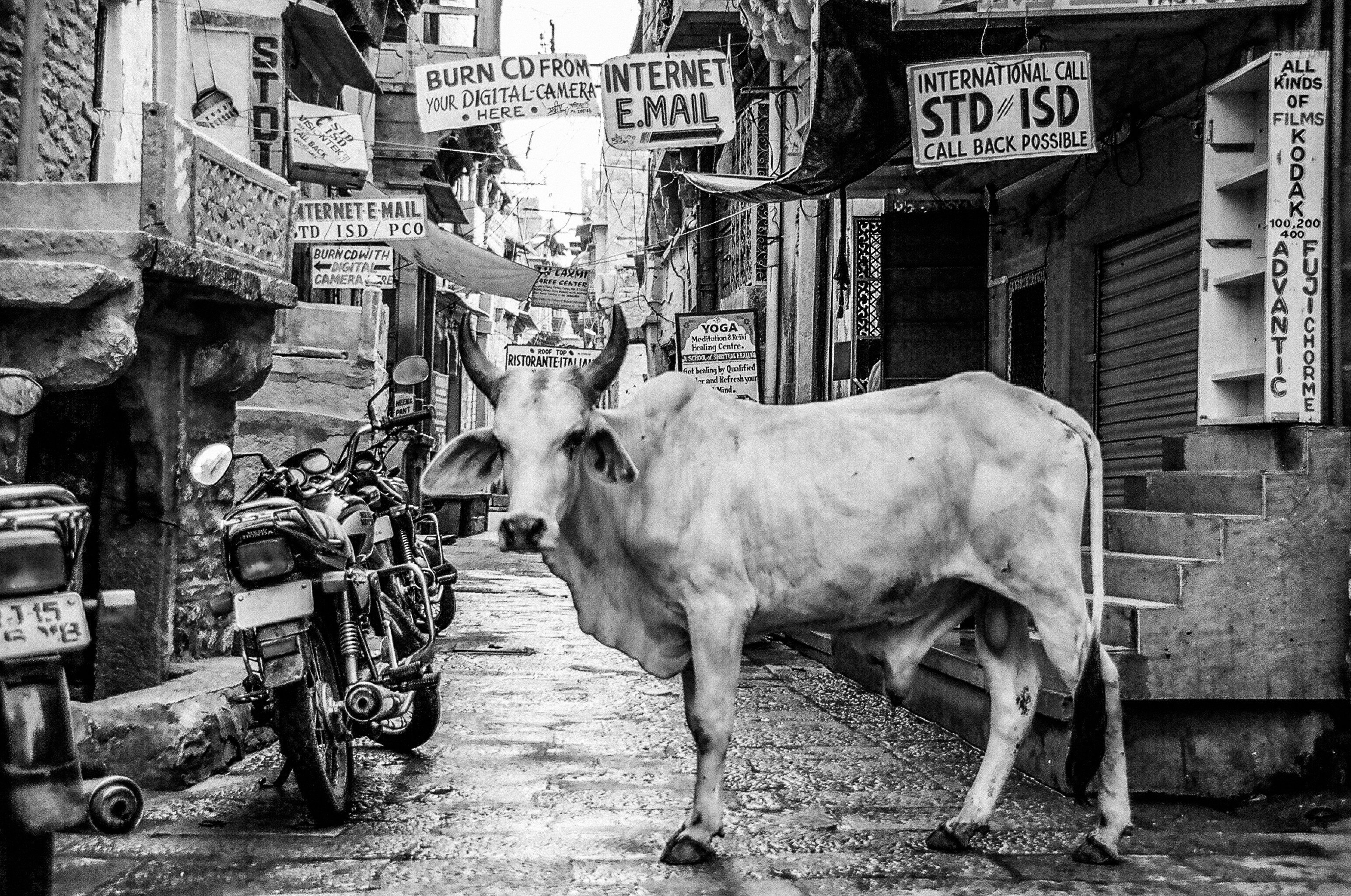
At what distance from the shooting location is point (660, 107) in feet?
34.9

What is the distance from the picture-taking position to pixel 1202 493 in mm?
6215

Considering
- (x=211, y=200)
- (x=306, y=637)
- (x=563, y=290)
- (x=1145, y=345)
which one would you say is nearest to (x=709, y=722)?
(x=306, y=637)

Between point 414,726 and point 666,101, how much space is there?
6004 millimetres

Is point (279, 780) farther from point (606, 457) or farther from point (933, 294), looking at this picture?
point (933, 294)

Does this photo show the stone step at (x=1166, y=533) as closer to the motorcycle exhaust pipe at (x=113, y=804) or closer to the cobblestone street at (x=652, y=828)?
the cobblestone street at (x=652, y=828)

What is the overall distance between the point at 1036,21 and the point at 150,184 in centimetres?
424

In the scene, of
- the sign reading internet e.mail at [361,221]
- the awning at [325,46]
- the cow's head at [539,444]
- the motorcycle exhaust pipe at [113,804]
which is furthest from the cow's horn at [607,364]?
the awning at [325,46]

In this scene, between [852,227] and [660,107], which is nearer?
[660,107]

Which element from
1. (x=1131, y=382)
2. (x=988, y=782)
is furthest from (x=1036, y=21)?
(x=988, y=782)

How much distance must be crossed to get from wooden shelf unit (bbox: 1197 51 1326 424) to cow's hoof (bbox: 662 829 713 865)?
10.8ft

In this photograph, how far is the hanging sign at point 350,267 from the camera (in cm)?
1538

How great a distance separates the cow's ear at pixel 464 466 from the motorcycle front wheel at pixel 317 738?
29.0 inches

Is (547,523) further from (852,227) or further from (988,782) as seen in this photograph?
(852,227)

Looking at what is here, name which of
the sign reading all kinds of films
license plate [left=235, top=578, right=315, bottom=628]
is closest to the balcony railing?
license plate [left=235, top=578, right=315, bottom=628]
